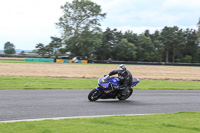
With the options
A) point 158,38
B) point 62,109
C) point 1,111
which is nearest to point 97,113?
point 62,109

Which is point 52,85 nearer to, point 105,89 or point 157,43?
point 105,89

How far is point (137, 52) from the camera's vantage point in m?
86.6

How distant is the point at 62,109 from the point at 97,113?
1245mm

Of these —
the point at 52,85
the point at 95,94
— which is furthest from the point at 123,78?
the point at 52,85

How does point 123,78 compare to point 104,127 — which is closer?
point 104,127

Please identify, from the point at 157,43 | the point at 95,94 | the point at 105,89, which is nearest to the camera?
the point at 105,89

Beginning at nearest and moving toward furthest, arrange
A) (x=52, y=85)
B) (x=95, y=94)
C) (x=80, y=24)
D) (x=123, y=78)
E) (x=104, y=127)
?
1. (x=104, y=127)
2. (x=95, y=94)
3. (x=123, y=78)
4. (x=52, y=85)
5. (x=80, y=24)

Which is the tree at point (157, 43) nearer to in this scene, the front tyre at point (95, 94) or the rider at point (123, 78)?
the rider at point (123, 78)

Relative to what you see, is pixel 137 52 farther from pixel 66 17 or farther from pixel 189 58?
pixel 66 17

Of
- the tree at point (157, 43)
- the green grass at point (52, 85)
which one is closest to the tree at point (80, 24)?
the tree at point (157, 43)

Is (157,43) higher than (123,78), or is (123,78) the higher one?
(157,43)

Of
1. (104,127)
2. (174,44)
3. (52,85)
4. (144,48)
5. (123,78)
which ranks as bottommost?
(52,85)

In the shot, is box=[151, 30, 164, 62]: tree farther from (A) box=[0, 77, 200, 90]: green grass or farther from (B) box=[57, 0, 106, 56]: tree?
(A) box=[0, 77, 200, 90]: green grass

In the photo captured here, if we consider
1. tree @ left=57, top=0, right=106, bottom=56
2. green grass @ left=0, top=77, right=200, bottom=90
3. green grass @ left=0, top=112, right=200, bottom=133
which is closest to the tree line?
tree @ left=57, top=0, right=106, bottom=56
